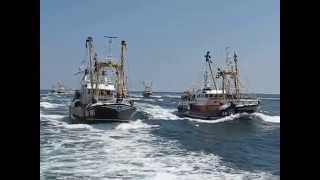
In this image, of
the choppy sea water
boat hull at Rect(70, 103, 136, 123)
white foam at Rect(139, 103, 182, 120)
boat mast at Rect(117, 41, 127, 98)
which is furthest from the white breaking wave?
white foam at Rect(139, 103, 182, 120)

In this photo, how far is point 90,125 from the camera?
4131 centimetres

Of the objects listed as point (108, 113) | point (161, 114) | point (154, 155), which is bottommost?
point (161, 114)

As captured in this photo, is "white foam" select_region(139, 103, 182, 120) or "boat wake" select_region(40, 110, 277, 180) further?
"white foam" select_region(139, 103, 182, 120)

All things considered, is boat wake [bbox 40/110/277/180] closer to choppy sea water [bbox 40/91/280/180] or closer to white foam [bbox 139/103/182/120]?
choppy sea water [bbox 40/91/280/180]

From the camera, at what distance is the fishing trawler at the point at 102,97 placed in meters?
42.6

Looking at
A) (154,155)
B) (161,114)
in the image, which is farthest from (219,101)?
(154,155)

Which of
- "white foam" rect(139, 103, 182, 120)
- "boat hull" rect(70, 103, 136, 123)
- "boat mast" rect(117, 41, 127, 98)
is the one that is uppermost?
"boat mast" rect(117, 41, 127, 98)

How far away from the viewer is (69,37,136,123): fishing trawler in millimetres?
42594

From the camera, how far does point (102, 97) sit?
1793 inches

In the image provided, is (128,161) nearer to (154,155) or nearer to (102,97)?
(154,155)

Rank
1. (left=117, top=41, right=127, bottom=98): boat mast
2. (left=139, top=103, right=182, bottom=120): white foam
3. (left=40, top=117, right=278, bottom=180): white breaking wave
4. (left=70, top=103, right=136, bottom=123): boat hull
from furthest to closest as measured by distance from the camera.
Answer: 1. (left=139, top=103, right=182, bottom=120): white foam
2. (left=117, top=41, right=127, bottom=98): boat mast
3. (left=70, top=103, right=136, bottom=123): boat hull
4. (left=40, top=117, right=278, bottom=180): white breaking wave
